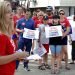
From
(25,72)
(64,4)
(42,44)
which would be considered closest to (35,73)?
(25,72)

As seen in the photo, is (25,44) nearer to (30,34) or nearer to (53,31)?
(30,34)

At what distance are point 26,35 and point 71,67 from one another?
173 centimetres

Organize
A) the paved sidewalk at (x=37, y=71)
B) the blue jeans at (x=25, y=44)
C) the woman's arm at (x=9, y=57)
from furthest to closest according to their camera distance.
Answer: the blue jeans at (x=25, y=44), the paved sidewalk at (x=37, y=71), the woman's arm at (x=9, y=57)

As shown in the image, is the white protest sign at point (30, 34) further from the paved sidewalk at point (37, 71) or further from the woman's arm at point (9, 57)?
the woman's arm at point (9, 57)

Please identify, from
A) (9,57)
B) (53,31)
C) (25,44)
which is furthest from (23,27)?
(9,57)

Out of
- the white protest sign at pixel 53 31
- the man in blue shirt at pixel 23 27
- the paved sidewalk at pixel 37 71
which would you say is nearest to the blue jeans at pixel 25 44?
the man in blue shirt at pixel 23 27

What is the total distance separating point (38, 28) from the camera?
9938 millimetres

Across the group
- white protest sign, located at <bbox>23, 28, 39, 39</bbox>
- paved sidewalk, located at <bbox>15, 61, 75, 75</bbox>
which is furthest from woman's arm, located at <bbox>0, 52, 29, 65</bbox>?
white protest sign, located at <bbox>23, 28, 39, 39</bbox>

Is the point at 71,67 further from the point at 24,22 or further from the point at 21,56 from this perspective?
the point at 21,56

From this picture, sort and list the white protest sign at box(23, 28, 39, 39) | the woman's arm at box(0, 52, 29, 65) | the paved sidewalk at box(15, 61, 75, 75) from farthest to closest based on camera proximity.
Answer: the white protest sign at box(23, 28, 39, 39) → the paved sidewalk at box(15, 61, 75, 75) → the woman's arm at box(0, 52, 29, 65)

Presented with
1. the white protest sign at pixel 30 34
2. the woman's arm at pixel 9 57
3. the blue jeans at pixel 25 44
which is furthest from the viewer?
the white protest sign at pixel 30 34

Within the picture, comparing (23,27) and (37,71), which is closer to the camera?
(37,71)

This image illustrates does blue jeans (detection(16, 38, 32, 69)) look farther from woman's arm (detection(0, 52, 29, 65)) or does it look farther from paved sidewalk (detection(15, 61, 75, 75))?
woman's arm (detection(0, 52, 29, 65))

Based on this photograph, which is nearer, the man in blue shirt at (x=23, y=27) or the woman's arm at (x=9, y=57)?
the woman's arm at (x=9, y=57)
